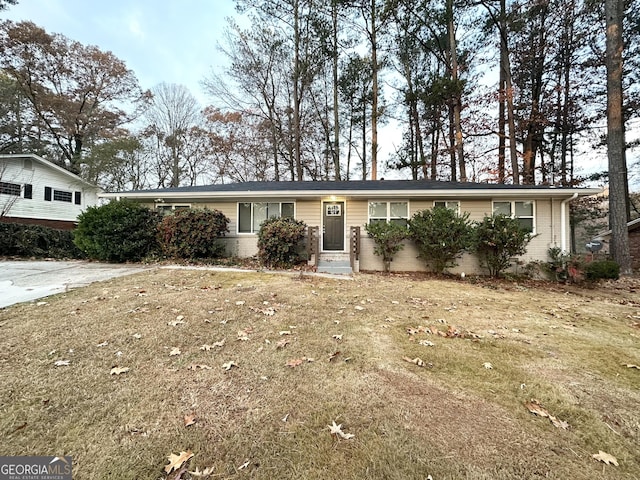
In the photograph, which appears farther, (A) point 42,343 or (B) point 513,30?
(B) point 513,30

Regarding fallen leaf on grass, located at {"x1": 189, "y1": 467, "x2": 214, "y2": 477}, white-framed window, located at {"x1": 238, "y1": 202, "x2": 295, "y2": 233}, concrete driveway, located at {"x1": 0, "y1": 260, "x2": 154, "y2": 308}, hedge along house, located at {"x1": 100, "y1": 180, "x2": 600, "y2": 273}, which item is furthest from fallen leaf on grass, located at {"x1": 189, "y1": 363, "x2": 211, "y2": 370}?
white-framed window, located at {"x1": 238, "y1": 202, "x2": 295, "y2": 233}

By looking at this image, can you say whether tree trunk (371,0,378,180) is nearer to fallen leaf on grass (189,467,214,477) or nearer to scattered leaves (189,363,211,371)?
scattered leaves (189,363,211,371)

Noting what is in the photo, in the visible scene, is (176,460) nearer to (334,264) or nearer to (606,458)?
(606,458)

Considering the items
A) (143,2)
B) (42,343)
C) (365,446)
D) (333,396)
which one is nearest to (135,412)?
(333,396)

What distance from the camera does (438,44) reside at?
14.2 meters

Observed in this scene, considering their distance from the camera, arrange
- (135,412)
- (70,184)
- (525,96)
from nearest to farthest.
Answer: (135,412)
(525,96)
(70,184)

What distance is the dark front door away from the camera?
31.8 ft

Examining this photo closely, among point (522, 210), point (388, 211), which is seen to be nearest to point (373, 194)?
point (388, 211)

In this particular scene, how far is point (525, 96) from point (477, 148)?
146 inches

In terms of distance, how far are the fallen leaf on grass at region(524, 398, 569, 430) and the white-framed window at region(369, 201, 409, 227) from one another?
7482mm

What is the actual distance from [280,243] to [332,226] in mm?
2382

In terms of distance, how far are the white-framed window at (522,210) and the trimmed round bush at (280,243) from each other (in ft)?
22.3

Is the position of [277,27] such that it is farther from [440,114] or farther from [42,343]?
[42,343]

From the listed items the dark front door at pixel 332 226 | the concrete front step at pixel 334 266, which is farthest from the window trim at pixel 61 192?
the concrete front step at pixel 334 266
